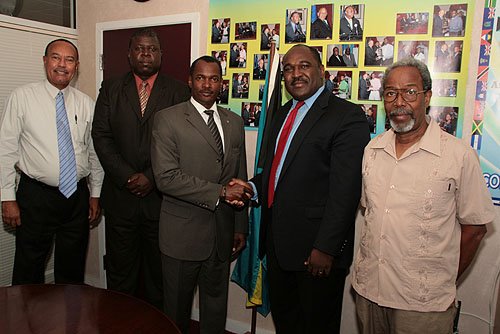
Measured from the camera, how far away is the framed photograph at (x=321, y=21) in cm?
236

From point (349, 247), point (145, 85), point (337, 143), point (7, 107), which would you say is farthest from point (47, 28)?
point (349, 247)

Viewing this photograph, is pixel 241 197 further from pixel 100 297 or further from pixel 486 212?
pixel 486 212

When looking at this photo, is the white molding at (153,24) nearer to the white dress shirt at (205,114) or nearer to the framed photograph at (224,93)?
the framed photograph at (224,93)

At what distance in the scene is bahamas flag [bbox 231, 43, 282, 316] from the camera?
2246 millimetres

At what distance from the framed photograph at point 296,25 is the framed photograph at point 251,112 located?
0.47m

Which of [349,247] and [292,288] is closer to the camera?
[349,247]

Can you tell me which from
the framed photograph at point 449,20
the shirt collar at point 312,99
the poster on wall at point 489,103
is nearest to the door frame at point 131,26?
the shirt collar at point 312,99

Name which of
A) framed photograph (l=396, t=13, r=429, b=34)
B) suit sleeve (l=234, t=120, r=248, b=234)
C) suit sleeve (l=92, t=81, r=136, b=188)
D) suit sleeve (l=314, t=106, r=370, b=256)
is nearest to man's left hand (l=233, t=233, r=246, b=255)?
suit sleeve (l=234, t=120, r=248, b=234)

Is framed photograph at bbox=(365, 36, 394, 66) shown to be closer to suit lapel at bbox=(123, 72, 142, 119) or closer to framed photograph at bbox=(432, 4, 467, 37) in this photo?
framed photograph at bbox=(432, 4, 467, 37)

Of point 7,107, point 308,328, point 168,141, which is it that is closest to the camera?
point 308,328

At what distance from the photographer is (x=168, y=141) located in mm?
2023

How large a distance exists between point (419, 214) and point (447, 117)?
34.2 inches

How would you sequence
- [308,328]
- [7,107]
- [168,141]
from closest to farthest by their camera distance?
[308,328], [168,141], [7,107]

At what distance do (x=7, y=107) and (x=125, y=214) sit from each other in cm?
99
